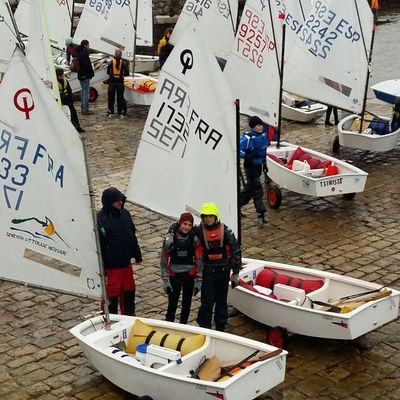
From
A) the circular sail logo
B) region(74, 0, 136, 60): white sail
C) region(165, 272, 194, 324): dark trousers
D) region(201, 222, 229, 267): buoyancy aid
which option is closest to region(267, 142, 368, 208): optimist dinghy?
region(165, 272, 194, 324): dark trousers

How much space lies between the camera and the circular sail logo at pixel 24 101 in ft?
27.4

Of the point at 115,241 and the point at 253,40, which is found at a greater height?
the point at 253,40

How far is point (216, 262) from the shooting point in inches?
368

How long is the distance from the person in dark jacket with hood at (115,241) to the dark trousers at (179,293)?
47 centimetres

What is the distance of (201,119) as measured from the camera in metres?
10.1

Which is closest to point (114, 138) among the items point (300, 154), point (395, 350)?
point (300, 154)

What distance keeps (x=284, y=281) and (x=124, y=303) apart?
191 cm

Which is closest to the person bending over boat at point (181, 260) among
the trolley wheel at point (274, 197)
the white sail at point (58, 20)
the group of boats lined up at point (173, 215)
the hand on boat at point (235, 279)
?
the hand on boat at point (235, 279)

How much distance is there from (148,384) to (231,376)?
2.55ft

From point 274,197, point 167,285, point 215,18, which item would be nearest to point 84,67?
point 215,18

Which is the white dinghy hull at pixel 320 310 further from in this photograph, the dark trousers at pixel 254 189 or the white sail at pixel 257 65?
the white sail at pixel 257 65

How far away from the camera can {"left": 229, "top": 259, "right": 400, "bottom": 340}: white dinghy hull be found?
9.26 metres

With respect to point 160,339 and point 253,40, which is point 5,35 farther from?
point 160,339

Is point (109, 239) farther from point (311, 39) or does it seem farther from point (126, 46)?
→ point (126, 46)
